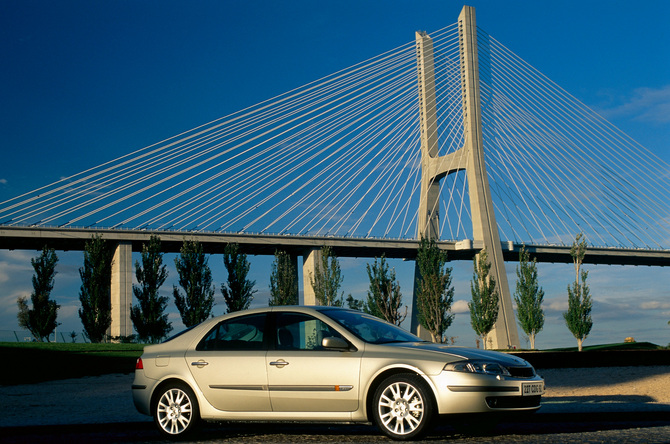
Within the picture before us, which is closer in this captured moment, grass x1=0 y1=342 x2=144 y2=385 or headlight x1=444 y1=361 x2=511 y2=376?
headlight x1=444 y1=361 x2=511 y2=376

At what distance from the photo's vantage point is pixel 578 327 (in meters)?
41.3

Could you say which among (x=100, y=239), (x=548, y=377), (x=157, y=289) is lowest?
(x=548, y=377)

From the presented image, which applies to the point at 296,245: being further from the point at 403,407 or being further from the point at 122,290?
the point at 403,407

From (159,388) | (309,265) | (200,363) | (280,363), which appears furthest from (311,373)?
(309,265)

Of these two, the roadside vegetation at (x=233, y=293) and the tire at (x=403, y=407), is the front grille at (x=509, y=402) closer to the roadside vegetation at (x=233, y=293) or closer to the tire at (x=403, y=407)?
the tire at (x=403, y=407)

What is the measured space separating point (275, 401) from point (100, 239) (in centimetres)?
4187

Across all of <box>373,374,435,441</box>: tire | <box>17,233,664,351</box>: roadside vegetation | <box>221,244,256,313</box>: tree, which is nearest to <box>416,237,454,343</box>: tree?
<box>17,233,664,351</box>: roadside vegetation

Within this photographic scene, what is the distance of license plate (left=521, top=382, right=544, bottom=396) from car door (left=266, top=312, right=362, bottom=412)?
1.67 metres

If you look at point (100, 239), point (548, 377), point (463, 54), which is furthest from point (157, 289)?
point (548, 377)

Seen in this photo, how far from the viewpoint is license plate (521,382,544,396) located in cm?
718

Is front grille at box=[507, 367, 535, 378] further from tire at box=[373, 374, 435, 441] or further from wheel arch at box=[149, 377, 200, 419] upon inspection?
wheel arch at box=[149, 377, 200, 419]

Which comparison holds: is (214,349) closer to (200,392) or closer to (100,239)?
(200,392)

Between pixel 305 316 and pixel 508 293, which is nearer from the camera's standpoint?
pixel 305 316

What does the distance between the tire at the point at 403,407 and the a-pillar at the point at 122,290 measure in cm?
4084
